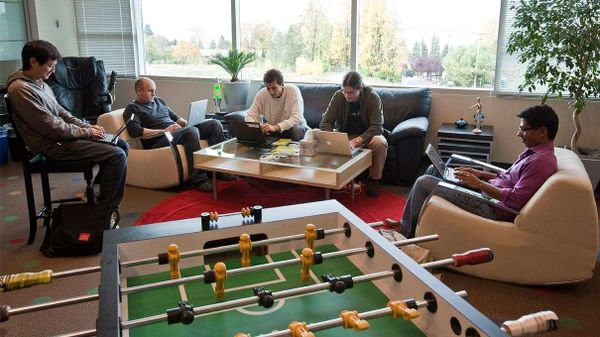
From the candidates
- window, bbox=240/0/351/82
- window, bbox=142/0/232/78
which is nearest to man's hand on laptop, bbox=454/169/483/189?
window, bbox=240/0/351/82

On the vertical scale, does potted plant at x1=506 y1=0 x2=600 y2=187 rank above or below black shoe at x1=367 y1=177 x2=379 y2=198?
above

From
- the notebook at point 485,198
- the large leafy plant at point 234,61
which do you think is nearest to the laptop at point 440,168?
the notebook at point 485,198

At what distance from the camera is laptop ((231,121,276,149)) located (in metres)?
4.05

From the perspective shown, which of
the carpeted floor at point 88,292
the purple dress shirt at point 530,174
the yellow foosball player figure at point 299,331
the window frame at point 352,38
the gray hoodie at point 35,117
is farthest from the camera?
the window frame at point 352,38

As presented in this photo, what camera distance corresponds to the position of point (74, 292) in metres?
2.65

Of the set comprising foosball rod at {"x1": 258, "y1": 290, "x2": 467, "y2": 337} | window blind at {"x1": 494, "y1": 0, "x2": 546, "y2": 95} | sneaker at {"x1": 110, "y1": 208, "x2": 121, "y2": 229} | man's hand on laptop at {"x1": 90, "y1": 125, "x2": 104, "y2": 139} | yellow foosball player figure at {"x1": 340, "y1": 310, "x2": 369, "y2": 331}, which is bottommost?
sneaker at {"x1": 110, "y1": 208, "x2": 121, "y2": 229}

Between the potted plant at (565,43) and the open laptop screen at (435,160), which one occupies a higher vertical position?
the potted plant at (565,43)

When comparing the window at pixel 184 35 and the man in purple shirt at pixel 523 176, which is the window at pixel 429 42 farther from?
the man in purple shirt at pixel 523 176

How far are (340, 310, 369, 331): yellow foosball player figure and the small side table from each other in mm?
3610

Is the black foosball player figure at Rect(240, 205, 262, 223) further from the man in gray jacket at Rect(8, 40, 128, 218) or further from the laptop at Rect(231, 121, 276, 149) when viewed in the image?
the laptop at Rect(231, 121, 276, 149)

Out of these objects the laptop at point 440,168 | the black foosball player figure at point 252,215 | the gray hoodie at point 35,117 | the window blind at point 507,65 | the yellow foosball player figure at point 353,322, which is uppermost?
the window blind at point 507,65

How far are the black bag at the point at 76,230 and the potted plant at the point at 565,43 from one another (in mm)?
3492

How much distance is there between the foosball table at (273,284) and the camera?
3.56 ft

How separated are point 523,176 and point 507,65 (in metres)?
2.52
